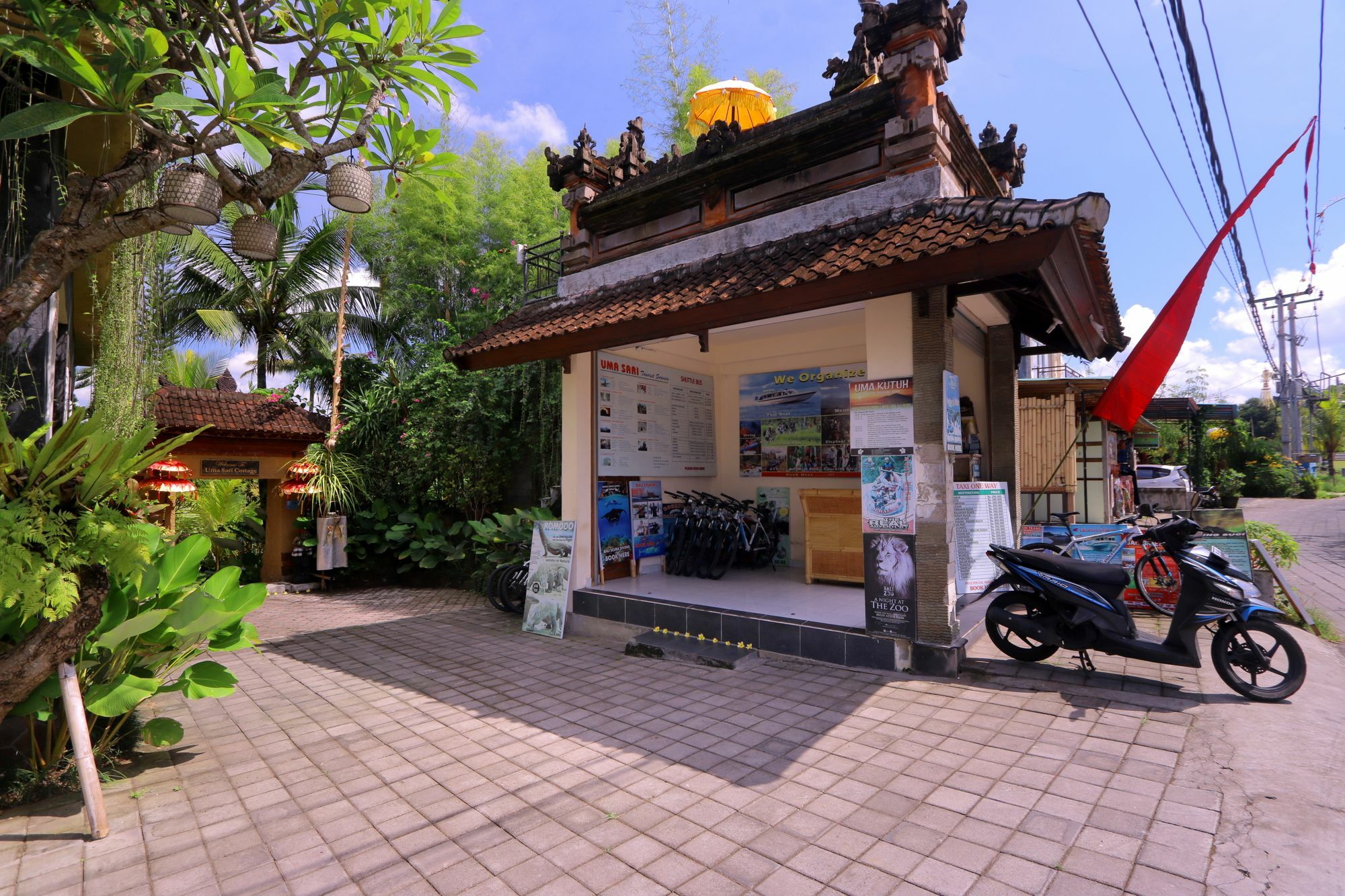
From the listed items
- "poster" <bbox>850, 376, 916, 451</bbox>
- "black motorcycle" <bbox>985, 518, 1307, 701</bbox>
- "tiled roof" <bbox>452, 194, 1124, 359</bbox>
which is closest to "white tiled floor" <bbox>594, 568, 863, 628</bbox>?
"black motorcycle" <bbox>985, 518, 1307, 701</bbox>

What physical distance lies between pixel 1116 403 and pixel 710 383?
15.5 ft

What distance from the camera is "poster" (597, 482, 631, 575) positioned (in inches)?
287

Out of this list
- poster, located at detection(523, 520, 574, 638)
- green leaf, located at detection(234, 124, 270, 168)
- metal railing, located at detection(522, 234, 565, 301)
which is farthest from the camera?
metal railing, located at detection(522, 234, 565, 301)

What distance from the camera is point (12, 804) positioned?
3.28 meters

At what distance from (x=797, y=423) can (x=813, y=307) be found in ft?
11.1

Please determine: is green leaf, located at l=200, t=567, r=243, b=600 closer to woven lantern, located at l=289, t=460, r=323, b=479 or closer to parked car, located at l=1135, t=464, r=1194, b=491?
woven lantern, located at l=289, t=460, r=323, b=479

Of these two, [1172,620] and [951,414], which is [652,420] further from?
[1172,620]

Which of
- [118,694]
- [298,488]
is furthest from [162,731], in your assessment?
[298,488]

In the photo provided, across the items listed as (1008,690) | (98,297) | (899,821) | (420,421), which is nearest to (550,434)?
(420,421)

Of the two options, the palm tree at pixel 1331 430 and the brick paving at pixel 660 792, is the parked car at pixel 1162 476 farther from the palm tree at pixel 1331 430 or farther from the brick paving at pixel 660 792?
the palm tree at pixel 1331 430

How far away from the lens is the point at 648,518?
791 centimetres

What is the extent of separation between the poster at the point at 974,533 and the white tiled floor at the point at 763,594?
0.98 meters

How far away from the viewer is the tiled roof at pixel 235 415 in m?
9.37

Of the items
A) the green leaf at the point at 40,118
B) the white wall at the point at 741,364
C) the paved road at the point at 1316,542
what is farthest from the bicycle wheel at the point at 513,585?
the paved road at the point at 1316,542
